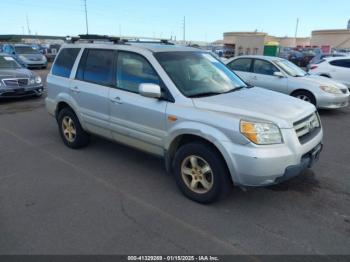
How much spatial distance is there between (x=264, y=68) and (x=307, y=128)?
5.92 metres

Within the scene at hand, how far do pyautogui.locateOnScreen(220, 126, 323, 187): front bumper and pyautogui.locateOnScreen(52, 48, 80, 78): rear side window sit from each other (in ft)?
10.5

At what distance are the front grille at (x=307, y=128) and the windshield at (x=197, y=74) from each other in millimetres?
1045

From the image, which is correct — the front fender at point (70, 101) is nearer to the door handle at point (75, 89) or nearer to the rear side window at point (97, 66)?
the door handle at point (75, 89)

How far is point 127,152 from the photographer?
538 cm

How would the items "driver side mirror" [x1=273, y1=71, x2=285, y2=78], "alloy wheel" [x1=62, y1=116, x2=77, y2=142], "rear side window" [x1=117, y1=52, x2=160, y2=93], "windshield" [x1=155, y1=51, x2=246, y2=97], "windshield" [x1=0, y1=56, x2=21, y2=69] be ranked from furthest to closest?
"windshield" [x1=0, y1=56, x2=21, y2=69]
"driver side mirror" [x1=273, y1=71, x2=285, y2=78]
"alloy wheel" [x1=62, y1=116, x2=77, y2=142]
"rear side window" [x1=117, y1=52, x2=160, y2=93]
"windshield" [x1=155, y1=51, x2=246, y2=97]

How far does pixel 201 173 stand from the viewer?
3.62 metres

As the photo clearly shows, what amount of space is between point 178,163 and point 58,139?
3.31m

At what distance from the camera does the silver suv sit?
3.25 meters

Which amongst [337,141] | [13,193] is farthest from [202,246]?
[337,141]

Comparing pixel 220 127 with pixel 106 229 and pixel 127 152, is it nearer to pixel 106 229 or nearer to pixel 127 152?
pixel 106 229

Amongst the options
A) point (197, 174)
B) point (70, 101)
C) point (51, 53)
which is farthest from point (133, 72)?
point (51, 53)

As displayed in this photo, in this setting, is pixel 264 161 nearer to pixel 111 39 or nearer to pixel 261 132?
pixel 261 132

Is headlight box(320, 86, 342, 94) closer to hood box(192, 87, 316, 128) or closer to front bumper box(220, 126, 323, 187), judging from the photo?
hood box(192, 87, 316, 128)

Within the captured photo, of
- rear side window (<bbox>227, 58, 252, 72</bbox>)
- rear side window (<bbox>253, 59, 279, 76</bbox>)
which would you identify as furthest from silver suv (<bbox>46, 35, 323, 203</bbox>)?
rear side window (<bbox>227, 58, 252, 72</bbox>)
